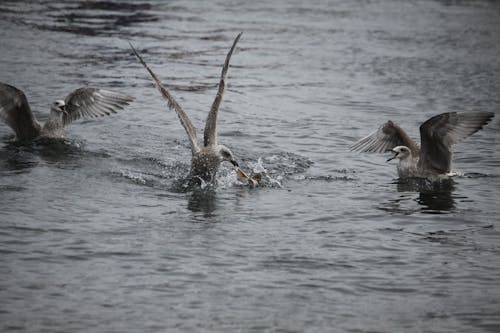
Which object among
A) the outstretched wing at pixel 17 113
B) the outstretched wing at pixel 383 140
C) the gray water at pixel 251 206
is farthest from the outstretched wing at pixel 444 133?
the outstretched wing at pixel 17 113

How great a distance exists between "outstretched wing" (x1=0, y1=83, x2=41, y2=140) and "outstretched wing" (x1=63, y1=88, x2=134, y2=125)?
2.05 ft

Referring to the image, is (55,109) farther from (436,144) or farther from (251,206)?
(436,144)

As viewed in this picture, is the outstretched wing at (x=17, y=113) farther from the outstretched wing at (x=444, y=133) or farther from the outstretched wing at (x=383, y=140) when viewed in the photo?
the outstretched wing at (x=444, y=133)

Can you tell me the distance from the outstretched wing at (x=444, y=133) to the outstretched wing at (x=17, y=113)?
18.5 feet

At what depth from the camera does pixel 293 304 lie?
6.83m

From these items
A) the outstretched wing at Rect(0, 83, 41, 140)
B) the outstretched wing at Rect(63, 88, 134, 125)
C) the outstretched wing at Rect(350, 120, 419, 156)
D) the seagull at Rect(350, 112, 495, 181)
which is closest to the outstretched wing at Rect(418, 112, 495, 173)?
the seagull at Rect(350, 112, 495, 181)

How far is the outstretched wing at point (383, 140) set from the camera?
12.0 meters

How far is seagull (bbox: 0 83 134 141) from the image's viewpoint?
11.6 metres

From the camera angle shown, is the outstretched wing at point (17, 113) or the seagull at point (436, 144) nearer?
the seagull at point (436, 144)

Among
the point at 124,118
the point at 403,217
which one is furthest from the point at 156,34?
the point at 403,217

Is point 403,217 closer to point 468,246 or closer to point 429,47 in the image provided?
point 468,246

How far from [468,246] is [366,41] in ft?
48.3

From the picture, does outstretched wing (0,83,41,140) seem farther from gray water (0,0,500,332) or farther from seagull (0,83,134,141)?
gray water (0,0,500,332)

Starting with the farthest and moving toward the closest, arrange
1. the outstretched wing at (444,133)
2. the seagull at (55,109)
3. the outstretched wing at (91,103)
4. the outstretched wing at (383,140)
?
the outstretched wing at (91,103) < the outstretched wing at (383,140) < the seagull at (55,109) < the outstretched wing at (444,133)
